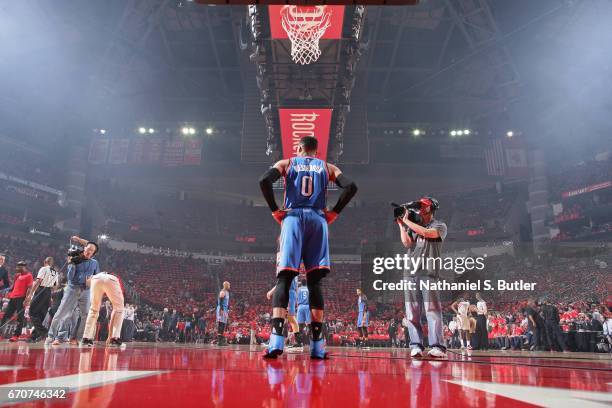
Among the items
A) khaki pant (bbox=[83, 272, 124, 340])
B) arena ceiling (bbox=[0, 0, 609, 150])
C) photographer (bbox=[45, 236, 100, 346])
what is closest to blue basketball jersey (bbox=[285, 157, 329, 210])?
khaki pant (bbox=[83, 272, 124, 340])

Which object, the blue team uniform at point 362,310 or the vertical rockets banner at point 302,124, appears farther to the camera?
the vertical rockets banner at point 302,124

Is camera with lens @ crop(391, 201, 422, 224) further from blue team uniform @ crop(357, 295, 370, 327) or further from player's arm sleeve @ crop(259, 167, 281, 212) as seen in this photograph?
blue team uniform @ crop(357, 295, 370, 327)

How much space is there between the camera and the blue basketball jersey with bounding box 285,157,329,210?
365 centimetres

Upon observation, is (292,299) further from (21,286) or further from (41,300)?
(21,286)

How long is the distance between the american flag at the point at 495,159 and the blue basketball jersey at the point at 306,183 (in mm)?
24060

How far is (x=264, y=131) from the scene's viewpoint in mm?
15406

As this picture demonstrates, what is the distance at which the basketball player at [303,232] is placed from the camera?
344cm

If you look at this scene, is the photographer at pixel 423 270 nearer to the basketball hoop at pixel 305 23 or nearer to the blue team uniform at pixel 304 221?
the blue team uniform at pixel 304 221

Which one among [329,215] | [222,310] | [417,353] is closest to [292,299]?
[222,310]

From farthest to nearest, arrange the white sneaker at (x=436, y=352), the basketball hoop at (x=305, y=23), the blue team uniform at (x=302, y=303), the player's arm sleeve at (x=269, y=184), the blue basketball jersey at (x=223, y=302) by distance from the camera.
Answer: the blue basketball jersey at (x=223, y=302) < the blue team uniform at (x=302, y=303) < the basketball hoop at (x=305, y=23) < the white sneaker at (x=436, y=352) < the player's arm sleeve at (x=269, y=184)

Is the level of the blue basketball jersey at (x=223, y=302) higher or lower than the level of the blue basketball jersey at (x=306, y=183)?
lower

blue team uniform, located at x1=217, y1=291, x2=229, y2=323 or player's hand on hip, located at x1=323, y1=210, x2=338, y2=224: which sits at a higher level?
player's hand on hip, located at x1=323, y1=210, x2=338, y2=224

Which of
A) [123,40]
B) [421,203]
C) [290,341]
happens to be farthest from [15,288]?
[123,40]

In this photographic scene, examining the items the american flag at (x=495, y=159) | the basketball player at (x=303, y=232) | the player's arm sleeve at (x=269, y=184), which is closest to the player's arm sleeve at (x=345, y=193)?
the basketball player at (x=303, y=232)
